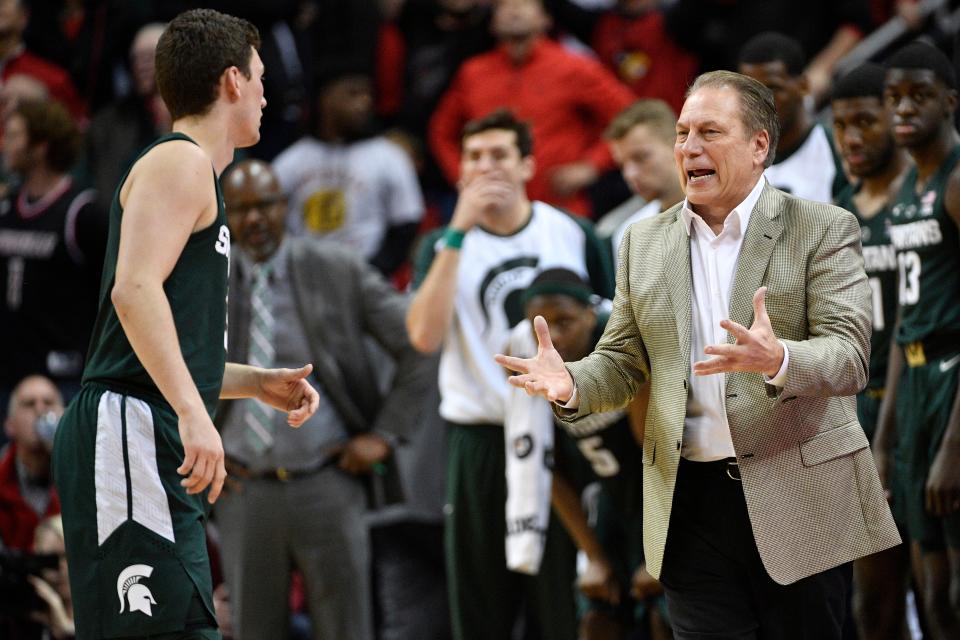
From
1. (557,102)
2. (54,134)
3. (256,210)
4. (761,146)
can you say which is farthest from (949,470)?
(54,134)

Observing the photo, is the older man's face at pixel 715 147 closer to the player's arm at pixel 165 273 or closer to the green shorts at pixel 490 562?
the player's arm at pixel 165 273

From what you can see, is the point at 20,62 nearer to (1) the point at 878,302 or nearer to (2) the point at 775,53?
(2) the point at 775,53

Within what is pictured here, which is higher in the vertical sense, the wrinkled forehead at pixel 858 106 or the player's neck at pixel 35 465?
the wrinkled forehead at pixel 858 106

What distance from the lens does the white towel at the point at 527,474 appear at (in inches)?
241

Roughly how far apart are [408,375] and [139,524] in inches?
130

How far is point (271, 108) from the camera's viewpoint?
32.3ft

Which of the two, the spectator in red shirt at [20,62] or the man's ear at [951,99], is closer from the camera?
the man's ear at [951,99]

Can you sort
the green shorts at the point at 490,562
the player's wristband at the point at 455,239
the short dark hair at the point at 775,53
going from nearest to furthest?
the green shorts at the point at 490,562 < the player's wristband at the point at 455,239 < the short dark hair at the point at 775,53

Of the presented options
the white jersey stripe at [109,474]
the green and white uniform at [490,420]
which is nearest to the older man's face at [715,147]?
the white jersey stripe at [109,474]

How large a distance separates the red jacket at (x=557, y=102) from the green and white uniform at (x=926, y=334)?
3.53m

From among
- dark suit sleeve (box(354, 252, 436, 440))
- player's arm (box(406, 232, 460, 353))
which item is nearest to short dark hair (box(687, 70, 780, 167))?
player's arm (box(406, 232, 460, 353))

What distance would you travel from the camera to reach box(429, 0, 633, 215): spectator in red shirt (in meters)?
9.16

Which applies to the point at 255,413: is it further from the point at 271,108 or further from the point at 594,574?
the point at 271,108

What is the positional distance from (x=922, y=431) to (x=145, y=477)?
3.21 metres
